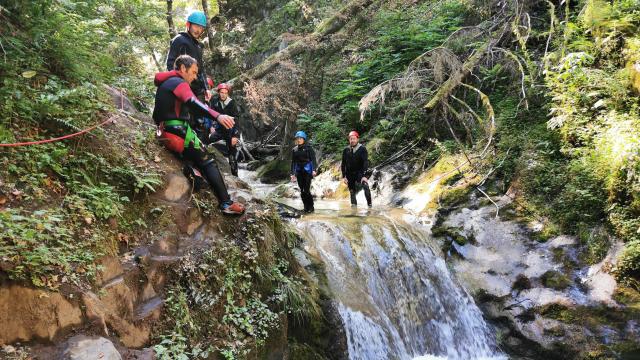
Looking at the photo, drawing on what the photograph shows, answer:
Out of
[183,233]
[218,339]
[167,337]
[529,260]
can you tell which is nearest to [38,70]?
[183,233]

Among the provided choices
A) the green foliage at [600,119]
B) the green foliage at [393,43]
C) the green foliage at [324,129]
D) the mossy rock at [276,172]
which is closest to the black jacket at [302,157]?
the green foliage at [324,129]

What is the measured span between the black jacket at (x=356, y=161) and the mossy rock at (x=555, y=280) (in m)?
4.56

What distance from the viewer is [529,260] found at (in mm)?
8266

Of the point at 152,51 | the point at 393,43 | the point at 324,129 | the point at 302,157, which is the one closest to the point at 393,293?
the point at 302,157

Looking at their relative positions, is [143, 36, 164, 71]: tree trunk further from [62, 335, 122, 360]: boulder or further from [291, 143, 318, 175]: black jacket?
[62, 335, 122, 360]: boulder

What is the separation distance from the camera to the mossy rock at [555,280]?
7.72 metres

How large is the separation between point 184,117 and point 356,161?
574 cm

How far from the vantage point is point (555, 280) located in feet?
25.7

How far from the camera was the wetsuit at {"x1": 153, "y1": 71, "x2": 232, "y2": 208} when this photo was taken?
5.16 m

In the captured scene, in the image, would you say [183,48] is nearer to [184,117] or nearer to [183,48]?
[183,48]

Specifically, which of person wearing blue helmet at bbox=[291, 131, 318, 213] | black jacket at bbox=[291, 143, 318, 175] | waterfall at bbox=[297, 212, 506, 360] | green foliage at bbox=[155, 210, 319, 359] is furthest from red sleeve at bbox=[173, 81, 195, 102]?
black jacket at bbox=[291, 143, 318, 175]

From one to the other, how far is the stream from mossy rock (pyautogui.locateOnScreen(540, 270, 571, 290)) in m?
1.37

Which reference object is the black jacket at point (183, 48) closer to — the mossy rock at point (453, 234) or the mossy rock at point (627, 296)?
the mossy rock at point (453, 234)

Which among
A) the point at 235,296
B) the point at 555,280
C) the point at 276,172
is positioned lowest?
the point at 555,280
